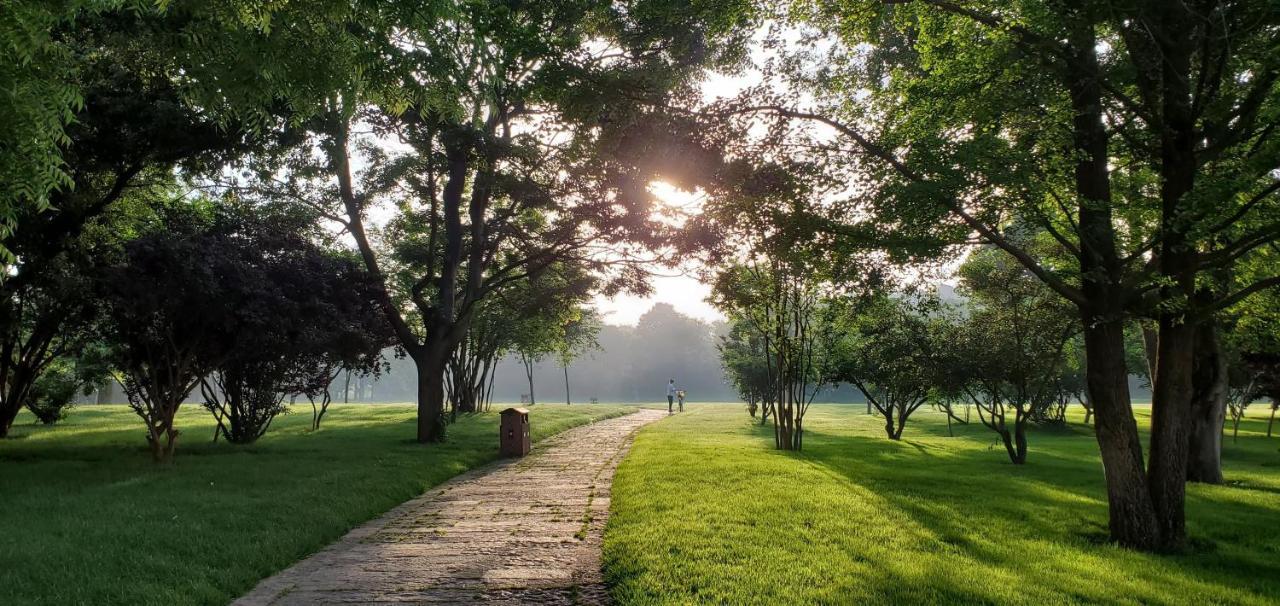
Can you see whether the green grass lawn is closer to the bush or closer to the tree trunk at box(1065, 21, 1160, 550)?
the tree trunk at box(1065, 21, 1160, 550)

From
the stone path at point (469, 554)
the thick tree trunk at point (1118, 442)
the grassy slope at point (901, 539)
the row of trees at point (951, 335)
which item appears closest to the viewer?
the stone path at point (469, 554)

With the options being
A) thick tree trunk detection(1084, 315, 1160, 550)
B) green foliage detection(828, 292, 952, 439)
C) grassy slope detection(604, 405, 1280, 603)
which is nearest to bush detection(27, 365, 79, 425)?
grassy slope detection(604, 405, 1280, 603)

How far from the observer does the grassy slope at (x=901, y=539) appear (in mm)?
5258

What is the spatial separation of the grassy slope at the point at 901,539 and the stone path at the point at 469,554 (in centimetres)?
39

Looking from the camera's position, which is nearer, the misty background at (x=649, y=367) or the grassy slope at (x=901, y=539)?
the grassy slope at (x=901, y=539)

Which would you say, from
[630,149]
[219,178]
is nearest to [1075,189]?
[630,149]

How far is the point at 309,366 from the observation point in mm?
17781

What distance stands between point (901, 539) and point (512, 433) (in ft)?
33.6

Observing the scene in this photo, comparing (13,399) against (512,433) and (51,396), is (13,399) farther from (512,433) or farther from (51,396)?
(512,433)

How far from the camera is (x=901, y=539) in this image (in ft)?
22.8

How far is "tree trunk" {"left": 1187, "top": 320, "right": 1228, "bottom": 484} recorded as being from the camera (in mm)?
13297

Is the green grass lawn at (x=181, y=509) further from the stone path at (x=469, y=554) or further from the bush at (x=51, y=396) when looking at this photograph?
the bush at (x=51, y=396)

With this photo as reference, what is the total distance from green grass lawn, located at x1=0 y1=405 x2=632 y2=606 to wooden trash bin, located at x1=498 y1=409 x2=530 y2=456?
1.73 ft

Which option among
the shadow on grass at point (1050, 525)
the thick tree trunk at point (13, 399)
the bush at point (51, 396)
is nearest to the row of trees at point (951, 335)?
the shadow on grass at point (1050, 525)
